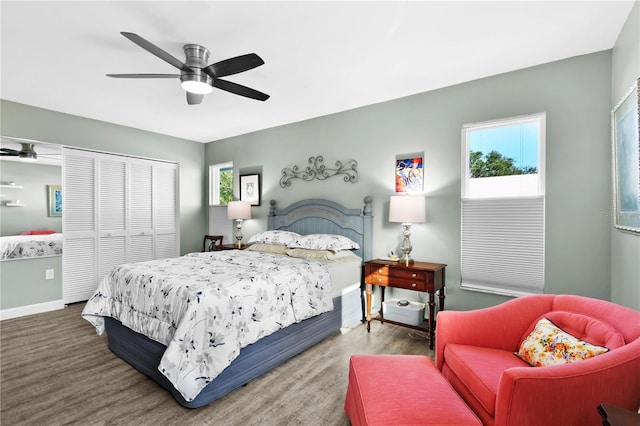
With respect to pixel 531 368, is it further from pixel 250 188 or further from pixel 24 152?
pixel 24 152

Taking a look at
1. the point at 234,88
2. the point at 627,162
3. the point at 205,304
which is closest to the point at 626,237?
the point at 627,162

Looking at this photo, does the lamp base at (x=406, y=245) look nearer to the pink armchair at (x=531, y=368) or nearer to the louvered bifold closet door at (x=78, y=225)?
the pink armchair at (x=531, y=368)

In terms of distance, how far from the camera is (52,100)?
3.76 m

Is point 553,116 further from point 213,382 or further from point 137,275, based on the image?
point 137,275

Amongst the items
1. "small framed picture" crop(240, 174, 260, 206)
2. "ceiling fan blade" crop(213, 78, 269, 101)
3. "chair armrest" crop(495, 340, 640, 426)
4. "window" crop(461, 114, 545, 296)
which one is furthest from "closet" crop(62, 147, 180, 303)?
"chair armrest" crop(495, 340, 640, 426)

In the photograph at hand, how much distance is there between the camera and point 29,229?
13.3 feet

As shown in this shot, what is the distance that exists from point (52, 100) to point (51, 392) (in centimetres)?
335

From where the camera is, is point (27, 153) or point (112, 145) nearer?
point (27, 153)

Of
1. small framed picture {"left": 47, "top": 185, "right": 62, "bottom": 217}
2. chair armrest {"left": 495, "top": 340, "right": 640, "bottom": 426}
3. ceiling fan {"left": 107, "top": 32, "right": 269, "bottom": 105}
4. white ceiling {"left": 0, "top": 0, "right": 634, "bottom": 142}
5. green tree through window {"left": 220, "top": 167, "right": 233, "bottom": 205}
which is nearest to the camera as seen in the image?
chair armrest {"left": 495, "top": 340, "right": 640, "bottom": 426}

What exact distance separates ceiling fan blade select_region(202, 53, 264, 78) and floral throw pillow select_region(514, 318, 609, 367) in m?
2.44

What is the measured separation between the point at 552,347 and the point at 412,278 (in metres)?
1.43

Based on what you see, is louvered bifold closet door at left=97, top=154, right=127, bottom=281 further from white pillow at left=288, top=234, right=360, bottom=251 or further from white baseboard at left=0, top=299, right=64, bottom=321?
white pillow at left=288, top=234, right=360, bottom=251

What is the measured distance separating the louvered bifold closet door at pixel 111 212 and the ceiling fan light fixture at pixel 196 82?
3.03 metres

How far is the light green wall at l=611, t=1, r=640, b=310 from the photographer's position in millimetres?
1956
